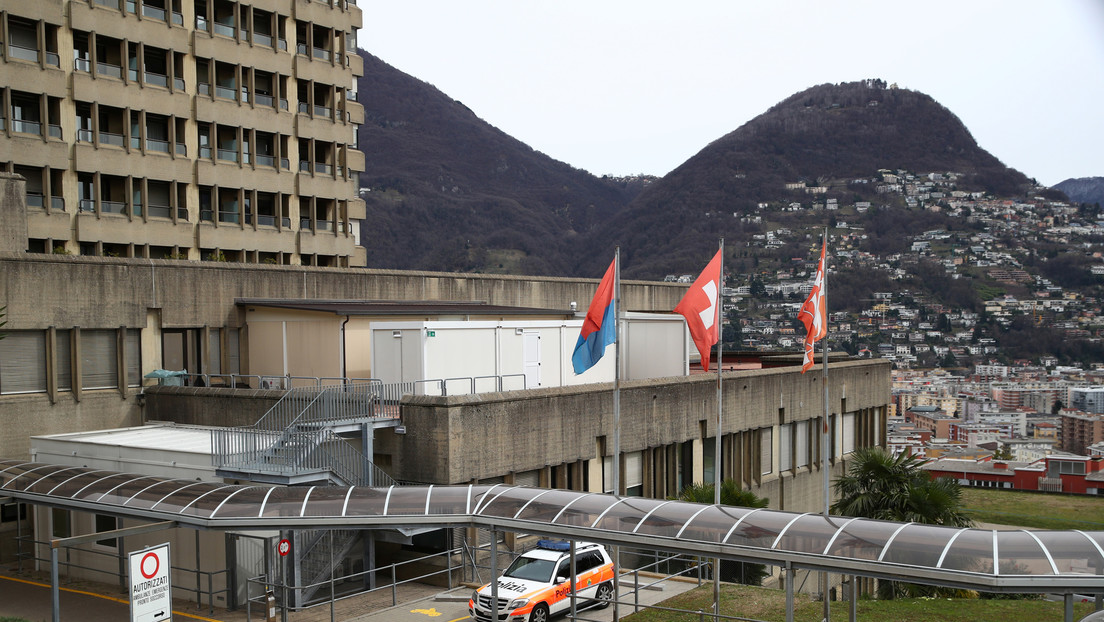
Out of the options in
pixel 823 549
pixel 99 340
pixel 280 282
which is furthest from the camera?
pixel 280 282

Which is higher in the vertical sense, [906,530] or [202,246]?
[202,246]

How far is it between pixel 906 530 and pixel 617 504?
5.65 metres

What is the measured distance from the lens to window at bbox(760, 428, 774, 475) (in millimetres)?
41844

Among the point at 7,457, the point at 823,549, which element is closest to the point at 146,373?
the point at 7,457

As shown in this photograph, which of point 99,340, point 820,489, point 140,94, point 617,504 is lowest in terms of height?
point 820,489

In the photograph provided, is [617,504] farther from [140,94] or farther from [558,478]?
[140,94]

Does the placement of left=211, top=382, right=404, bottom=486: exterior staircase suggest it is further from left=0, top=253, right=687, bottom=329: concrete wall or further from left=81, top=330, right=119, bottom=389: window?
left=0, top=253, right=687, bottom=329: concrete wall

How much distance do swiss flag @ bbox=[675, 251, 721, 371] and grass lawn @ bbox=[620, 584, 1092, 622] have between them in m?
6.82

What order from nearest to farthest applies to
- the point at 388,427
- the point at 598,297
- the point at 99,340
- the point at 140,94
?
the point at 598,297
the point at 388,427
the point at 99,340
the point at 140,94

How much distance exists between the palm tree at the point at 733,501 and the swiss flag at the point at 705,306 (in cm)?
719

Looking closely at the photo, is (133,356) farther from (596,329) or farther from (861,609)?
(861,609)

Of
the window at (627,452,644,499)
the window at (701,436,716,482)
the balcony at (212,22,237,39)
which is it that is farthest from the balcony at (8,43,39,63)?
the window at (701,436,716,482)

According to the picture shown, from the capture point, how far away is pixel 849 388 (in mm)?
49562

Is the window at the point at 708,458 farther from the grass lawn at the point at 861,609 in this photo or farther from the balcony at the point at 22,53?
the balcony at the point at 22,53
